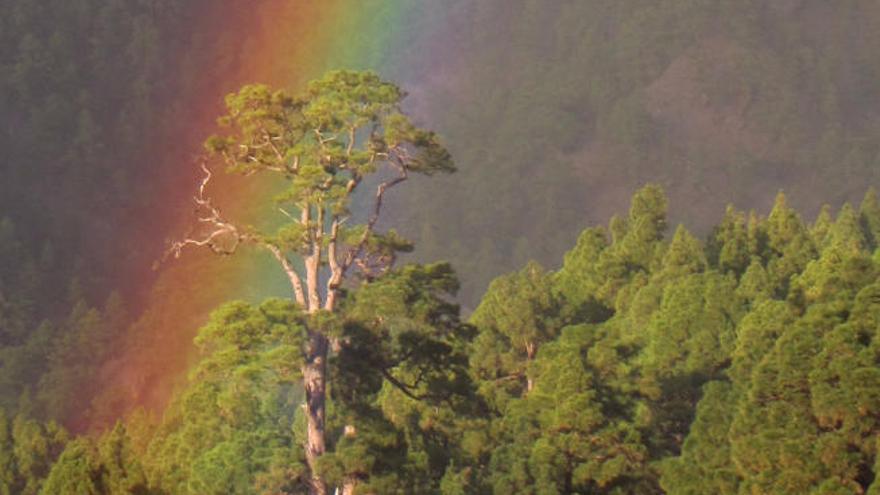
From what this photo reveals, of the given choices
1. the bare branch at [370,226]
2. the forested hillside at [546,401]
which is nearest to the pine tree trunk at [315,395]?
the forested hillside at [546,401]

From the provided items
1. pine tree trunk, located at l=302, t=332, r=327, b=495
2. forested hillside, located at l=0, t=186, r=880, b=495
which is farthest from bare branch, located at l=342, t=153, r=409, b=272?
pine tree trunk, located at l=302, t=332, r=327, b=495

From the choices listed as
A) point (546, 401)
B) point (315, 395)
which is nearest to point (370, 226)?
point (315, 395)

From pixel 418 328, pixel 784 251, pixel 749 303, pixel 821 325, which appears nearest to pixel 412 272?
pixel 418 328

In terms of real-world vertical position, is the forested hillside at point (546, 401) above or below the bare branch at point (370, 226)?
below

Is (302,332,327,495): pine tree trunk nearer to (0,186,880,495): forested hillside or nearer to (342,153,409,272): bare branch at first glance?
(0,186,880,495): forested hillside

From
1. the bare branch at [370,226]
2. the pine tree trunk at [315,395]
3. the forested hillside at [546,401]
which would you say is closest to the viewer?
the forested hillside at [546,401]

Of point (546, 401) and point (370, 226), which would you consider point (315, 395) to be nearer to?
point (370, 226)

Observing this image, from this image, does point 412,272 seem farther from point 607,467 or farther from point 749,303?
point 749,303

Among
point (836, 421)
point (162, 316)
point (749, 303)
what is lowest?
point (836, 421)

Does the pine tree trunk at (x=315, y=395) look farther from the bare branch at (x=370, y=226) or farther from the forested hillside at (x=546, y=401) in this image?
the bare branch at (x=370, y=226)

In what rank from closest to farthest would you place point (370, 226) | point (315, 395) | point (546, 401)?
point (315, 395)
point (370, 226)
point (546, 401)

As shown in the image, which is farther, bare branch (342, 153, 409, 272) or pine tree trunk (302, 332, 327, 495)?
bare branch (342, 153, 409, 272)
